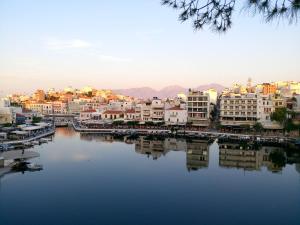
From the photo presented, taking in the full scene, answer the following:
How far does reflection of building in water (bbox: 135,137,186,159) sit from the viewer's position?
935 inches

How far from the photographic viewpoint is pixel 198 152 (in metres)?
23.2

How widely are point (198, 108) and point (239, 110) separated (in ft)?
13.9

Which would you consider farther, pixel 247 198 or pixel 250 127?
pixel 250 127

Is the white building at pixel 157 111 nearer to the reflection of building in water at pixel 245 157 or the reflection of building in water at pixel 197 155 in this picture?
the reflection of building in water at pixel 197 155

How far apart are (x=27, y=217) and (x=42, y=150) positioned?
13188 mm

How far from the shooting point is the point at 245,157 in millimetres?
21281

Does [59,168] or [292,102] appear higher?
[292,102]

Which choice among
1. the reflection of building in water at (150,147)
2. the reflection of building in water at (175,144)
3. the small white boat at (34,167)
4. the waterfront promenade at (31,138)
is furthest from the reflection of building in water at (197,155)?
the waterfront promenade at (31,138)

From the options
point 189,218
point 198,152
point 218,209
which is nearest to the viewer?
point 189,218

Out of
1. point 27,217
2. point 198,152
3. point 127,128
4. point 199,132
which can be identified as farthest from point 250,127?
point 27,217

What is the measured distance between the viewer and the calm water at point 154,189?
36.9 feet

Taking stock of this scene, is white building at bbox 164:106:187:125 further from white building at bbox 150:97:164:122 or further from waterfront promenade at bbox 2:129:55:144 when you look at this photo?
waterfront promenade at bbox 2:129:55:144

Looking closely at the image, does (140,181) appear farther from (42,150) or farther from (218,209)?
(42,150)

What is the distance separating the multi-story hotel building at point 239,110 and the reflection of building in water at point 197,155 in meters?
5.78
